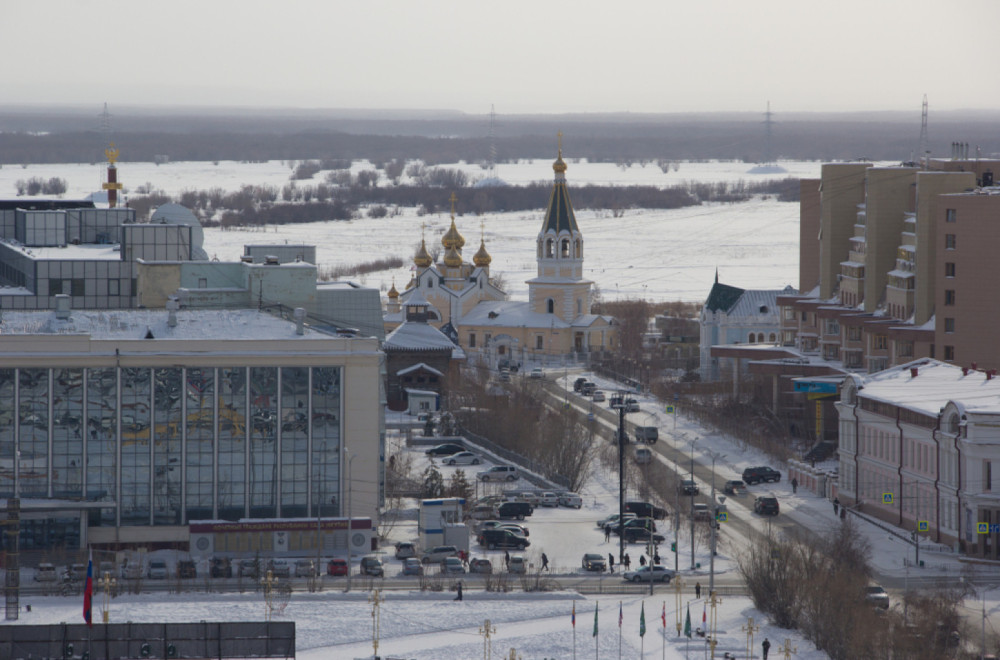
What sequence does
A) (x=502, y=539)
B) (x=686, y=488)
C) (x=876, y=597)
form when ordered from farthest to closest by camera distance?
(x=686, y=488), (x=502, y=539), (x=876, y=597)

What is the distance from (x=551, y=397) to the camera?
A: 85000 mm

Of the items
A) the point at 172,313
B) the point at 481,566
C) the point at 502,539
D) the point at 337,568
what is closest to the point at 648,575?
the point at 481,566

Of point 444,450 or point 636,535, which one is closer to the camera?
point 636,535

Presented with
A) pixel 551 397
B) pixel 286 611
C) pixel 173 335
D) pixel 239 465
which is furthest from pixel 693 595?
pixel 551 397

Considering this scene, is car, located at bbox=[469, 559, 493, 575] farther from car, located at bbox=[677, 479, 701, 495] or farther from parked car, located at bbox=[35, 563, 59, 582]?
car, located at bbox=[677, 479, 701, 495]

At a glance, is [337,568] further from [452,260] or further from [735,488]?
[452,260]

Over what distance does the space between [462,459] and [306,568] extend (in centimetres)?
1921

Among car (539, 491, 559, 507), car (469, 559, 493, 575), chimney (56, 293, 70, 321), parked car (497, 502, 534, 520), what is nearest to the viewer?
car (469, 559, 493, 575)

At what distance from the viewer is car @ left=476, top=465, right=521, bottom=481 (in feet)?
212

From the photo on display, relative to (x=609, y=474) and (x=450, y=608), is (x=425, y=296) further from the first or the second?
(x=450, y=608)

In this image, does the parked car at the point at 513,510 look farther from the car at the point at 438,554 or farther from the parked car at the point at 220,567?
the parked car at the point at 220,567

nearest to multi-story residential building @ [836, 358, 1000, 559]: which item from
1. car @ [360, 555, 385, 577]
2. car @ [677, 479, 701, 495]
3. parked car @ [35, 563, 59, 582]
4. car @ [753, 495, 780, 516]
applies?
car @ [753, 495, 780, 516]

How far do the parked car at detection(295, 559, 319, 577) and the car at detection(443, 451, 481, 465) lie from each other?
1797 centimetres

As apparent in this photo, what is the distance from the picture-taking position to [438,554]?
51.7m
